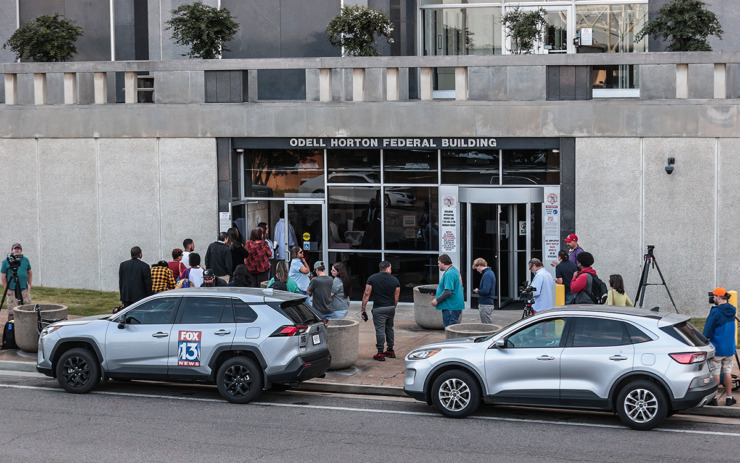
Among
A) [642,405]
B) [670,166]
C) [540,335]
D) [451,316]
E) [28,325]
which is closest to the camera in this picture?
[642,405]

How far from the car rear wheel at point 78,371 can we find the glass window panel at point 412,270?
8.76 m

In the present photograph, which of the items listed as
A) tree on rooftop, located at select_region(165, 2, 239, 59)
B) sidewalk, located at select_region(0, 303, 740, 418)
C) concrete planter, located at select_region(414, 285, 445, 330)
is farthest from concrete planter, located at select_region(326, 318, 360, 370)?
tree on rooftop, located at select_region(165, 2, 239, 59)

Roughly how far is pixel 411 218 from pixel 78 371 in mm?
9147

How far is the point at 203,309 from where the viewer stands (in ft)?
41.5

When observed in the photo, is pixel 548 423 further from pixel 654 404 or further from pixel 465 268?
pixel 465 268

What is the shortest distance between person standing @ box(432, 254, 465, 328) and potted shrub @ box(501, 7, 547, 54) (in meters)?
7.98

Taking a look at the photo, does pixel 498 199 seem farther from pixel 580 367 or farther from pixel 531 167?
pixel 580 367

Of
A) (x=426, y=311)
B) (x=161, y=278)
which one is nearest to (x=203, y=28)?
(x=161, y=278)

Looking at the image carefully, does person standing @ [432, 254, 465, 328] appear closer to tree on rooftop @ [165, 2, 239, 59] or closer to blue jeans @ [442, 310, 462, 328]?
blue jeans @ [442, 310, 462, 328]

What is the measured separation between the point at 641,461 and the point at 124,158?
14.6m

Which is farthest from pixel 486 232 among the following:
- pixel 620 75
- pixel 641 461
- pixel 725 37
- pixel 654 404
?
pixel 641 461

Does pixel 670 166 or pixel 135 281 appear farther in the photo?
pixel 670 166

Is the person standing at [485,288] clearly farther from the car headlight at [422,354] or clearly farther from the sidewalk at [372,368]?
the car headlight at [422,354]

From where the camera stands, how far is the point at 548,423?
11.5 meters
